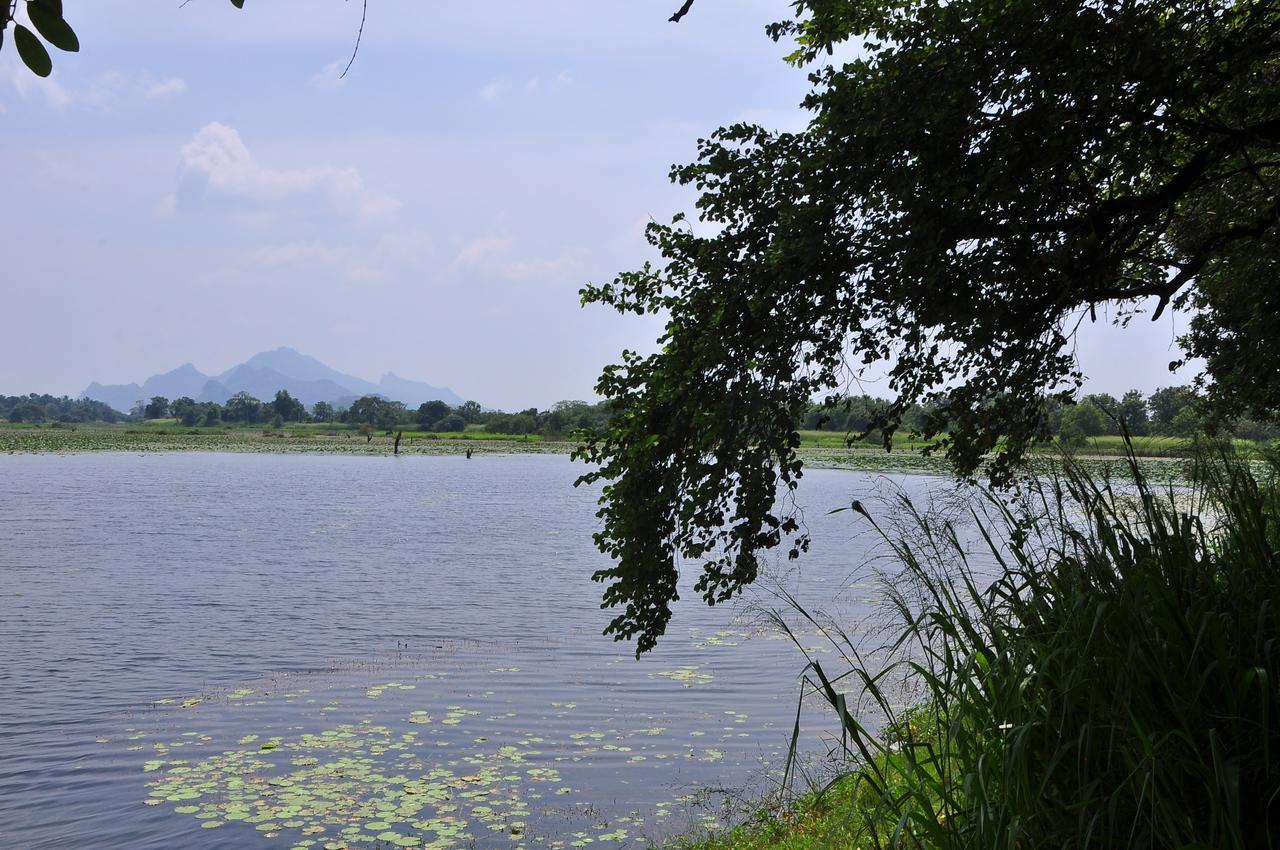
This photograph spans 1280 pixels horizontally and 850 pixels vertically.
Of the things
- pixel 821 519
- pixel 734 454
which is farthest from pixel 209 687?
pixel 821 519

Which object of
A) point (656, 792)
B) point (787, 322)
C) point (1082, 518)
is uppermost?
point (787, 322)

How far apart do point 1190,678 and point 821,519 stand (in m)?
34.7

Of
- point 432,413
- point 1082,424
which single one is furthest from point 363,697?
point 432,413

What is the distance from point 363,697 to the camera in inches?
539

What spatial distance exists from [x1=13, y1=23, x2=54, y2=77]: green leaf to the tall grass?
3.43 metres

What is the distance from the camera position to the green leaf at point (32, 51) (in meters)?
2.46

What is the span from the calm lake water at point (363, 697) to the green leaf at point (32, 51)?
22.7 ft

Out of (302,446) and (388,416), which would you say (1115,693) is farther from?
(388,416)

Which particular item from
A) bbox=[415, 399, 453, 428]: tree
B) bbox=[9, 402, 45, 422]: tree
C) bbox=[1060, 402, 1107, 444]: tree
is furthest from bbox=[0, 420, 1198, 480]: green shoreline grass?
bbox=[9, 402, 45, 422]: tree

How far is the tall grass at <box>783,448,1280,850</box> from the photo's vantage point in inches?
154

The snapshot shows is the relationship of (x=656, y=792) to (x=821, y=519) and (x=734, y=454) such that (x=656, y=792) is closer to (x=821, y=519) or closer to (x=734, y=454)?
(x=734, y=454)

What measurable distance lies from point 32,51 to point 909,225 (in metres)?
5.39

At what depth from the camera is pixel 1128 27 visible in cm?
691

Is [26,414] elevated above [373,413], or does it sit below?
above
